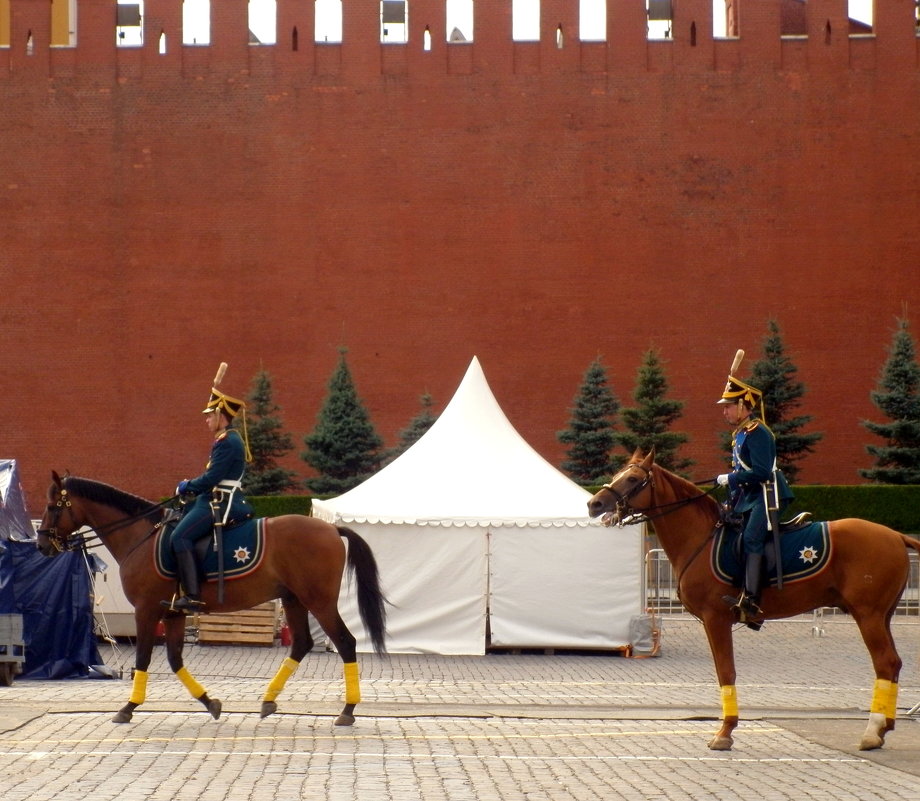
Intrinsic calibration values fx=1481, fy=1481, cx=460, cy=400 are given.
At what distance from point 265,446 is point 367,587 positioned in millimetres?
22121

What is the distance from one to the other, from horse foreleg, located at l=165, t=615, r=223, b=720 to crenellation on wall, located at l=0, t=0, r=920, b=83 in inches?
1042

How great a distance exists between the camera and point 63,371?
35.0 m

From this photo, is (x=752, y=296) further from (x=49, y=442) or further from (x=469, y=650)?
(x=469, y=650)

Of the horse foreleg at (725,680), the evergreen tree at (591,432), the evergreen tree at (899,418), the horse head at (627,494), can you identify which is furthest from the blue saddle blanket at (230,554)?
the evergreen tree at (899,418)

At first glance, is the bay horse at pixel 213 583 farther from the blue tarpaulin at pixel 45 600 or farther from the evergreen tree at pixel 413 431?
the evergreen tree at pixel 413 431

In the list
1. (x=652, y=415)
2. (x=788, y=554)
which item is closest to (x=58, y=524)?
(x=788, y=554)

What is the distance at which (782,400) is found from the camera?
31.9m

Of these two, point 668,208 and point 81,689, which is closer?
point 81,689

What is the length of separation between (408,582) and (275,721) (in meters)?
7.10

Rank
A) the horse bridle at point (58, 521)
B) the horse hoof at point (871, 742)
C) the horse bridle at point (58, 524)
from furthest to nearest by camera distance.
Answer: the horse bridle at point (58, 521), the horse bridle at point (58, 524), the horse hoof at point (871, 742)

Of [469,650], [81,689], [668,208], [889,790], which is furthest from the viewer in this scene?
[668,208]

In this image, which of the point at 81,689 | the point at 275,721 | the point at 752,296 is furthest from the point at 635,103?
the point at 275,721

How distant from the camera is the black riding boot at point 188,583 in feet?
31.5

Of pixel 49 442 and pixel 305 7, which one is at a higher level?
pixel 305 7
